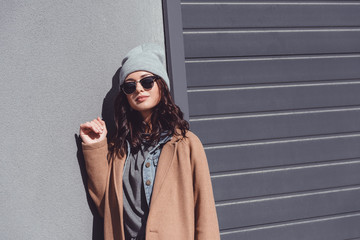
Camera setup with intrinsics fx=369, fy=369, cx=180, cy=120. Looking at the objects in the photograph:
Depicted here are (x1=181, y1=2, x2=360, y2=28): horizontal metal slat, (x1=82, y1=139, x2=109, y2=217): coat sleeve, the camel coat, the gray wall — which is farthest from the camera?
(x1=181, y1=2, x2=360, y2=28): horizontal metal slat

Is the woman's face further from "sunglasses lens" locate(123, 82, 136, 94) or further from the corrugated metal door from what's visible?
the corrugated metal door

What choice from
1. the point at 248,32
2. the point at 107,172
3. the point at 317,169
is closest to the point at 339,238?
the point at 317,169

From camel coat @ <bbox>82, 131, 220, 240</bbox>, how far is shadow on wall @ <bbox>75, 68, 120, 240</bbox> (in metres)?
0.17

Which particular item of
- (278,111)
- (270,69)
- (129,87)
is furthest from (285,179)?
(129,87)

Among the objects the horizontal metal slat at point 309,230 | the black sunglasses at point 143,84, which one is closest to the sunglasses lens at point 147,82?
the black sunglasses at point 143,84

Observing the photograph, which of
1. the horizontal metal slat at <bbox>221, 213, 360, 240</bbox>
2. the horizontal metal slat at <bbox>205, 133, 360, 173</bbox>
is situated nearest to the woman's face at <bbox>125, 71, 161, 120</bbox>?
the horizontal metal slat at <bbox>205, 133, 360, 173</bbox>

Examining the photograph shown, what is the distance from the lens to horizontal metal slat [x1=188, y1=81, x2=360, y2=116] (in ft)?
9.86

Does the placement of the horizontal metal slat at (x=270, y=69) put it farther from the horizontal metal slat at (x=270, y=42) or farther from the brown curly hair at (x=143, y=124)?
the brown curly hair at (x=143, y=124)

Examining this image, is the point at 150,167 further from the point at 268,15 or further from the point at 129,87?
the point at 268,15

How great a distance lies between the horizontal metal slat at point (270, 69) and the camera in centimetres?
300

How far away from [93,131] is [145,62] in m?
0.57

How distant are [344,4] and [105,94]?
230 centimetres

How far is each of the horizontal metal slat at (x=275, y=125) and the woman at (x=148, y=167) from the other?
696 millimetres

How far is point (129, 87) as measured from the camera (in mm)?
2217
